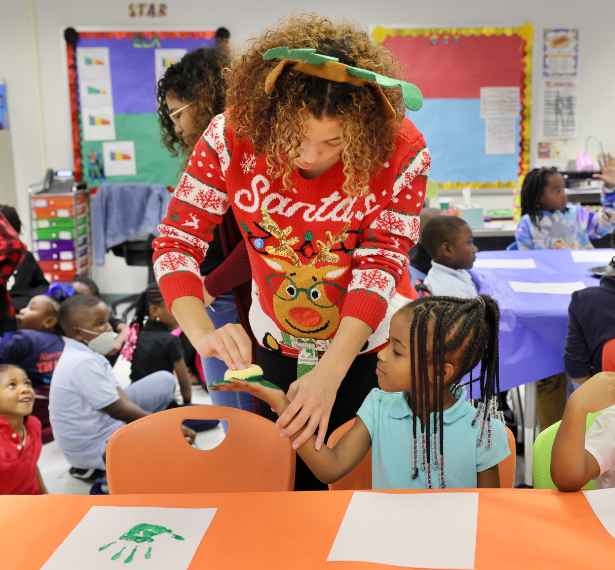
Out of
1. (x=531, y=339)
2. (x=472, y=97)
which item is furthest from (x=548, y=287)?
(x=472, y=97)

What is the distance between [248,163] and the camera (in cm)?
122

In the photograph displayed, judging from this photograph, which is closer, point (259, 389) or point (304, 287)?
point (259, 389)

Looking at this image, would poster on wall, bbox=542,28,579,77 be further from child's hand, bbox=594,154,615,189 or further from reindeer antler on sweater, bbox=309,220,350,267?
reindeer antler on sweater, bbox=309,220,350,267

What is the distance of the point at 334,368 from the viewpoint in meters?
1.06

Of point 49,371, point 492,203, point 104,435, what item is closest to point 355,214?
point 104,435

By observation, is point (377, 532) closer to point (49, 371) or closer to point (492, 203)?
point (49, 371)

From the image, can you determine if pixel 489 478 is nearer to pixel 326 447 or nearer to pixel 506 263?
pixel 326 447

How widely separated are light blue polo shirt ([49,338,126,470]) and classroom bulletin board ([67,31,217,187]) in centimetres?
303

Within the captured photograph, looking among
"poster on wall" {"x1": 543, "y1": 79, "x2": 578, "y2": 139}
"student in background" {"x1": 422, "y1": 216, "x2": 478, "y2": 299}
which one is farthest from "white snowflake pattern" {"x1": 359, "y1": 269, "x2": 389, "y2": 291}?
"poster on wall" {"x1": 543, "y1": 79, "x2": 578, "y2": 139}

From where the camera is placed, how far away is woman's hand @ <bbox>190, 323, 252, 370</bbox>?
102cm

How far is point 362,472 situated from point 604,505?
0.52m

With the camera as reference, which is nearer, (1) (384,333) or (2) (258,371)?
(2) (258,371)

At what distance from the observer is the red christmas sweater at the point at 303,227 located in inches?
47.0

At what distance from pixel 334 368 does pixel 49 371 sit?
217cm
